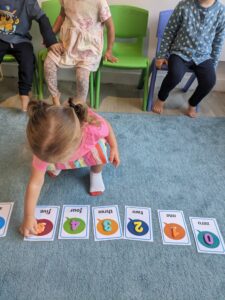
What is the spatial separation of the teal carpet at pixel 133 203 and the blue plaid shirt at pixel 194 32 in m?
0.41

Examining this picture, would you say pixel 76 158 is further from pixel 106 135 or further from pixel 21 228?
pixel 21 228

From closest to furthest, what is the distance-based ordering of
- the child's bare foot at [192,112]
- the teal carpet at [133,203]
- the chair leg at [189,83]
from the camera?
the teal carpet at [133,203] → the child's bare foot at [192,112] → the chair leg at [189,83]

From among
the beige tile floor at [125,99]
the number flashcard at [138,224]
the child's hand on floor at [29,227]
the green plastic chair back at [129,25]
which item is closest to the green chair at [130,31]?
the green plastic chair back at [129,25]

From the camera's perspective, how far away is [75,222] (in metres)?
1.07

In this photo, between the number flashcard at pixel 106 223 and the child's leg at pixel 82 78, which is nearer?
the number flashcard at pixel 106 223

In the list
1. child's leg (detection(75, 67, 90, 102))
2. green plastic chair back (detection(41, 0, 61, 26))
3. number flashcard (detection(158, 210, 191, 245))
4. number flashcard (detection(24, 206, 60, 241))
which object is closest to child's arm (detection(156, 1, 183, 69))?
child's leg (detection(75, 67, 90, 102))

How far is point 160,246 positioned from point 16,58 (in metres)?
1.36

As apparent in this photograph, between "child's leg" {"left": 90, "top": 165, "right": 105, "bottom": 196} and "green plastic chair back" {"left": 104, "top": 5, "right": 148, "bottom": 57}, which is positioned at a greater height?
"green plastic chair back" {"left": 104, "top": 5, "right": 148, "bottom": 57}

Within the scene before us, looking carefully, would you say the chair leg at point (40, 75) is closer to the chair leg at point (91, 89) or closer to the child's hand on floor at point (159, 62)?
the chair leg at point (91, 89)

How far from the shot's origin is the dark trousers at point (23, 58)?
1.60 meters

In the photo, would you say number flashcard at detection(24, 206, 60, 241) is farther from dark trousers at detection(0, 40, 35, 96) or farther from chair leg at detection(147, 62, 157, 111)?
chair leg at detection(147, 62, 157, 111)

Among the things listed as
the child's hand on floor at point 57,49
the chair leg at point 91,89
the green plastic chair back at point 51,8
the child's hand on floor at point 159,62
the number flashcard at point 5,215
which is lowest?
the number flashcard at point 5,215

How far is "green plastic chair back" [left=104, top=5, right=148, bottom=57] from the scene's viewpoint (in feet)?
5.82

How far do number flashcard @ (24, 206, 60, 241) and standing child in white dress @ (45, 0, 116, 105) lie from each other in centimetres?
72
